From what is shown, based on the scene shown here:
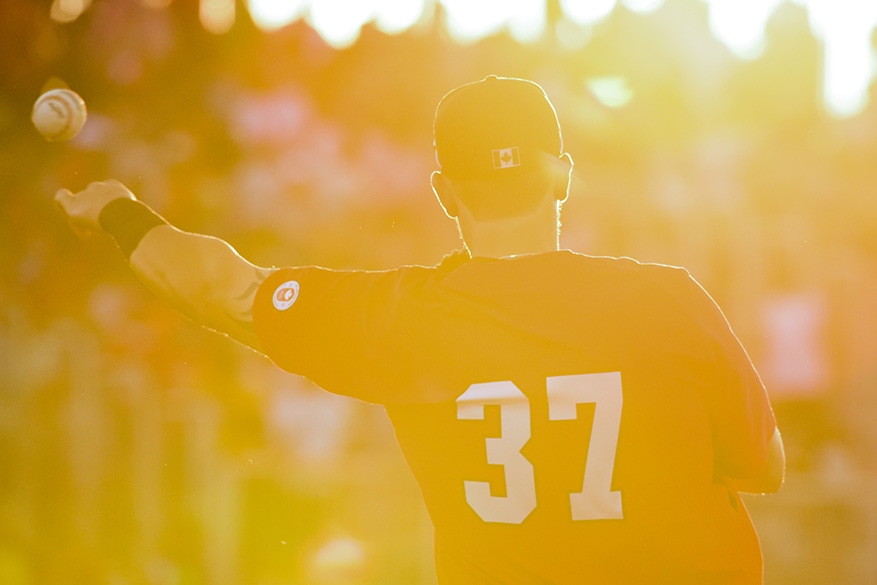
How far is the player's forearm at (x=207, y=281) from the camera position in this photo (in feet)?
7.66

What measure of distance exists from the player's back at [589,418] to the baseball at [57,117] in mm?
1785

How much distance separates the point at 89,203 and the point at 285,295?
664 mm

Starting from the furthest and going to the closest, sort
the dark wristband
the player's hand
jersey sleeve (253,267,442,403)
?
the player's hand → the dark wristband → jersey sleeve (253,267,442,403)

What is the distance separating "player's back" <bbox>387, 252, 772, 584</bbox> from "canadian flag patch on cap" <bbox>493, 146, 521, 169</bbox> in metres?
0.21

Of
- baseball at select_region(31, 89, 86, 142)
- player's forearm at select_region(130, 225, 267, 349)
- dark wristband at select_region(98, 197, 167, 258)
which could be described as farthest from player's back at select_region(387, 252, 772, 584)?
baseball at select_region(31, 89, 86, 142)

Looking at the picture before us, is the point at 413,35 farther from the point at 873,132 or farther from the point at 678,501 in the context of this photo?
the point at 678,501

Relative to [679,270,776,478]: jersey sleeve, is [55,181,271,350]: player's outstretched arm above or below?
above

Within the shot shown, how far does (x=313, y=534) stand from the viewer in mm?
6344

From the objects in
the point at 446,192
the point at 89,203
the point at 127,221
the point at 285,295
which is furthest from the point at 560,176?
the point at 89,203

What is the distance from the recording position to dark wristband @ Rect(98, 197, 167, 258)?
246cm

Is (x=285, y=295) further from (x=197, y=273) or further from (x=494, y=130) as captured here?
(x=494, y=130)

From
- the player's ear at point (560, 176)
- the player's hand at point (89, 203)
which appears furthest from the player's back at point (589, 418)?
the player's hand at point (89, 203)

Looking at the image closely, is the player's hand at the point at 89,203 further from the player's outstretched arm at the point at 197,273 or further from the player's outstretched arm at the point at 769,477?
the player's outstretched arm at the point at 769,477

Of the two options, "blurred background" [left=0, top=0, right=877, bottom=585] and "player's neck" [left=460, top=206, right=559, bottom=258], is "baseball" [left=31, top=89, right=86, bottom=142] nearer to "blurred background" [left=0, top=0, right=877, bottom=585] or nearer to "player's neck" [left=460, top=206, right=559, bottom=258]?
"player's neck" [left=460, top=206, right=559, bottom=258]
